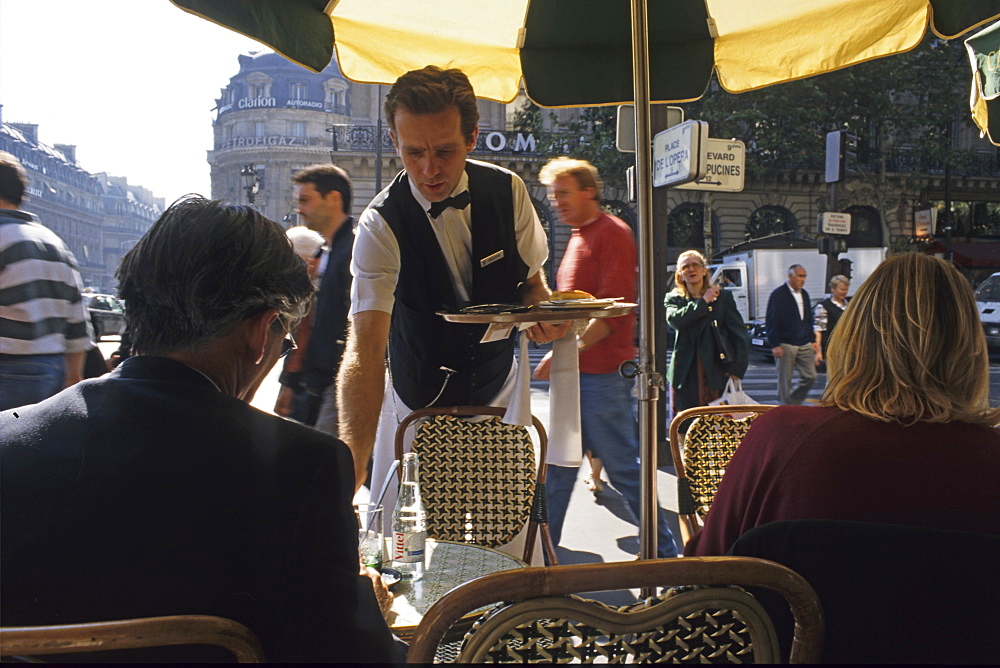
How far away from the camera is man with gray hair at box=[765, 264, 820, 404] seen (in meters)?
7.85

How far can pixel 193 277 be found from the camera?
1.15 m

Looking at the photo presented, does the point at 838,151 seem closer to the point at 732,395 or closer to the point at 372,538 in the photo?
the point at 732,395

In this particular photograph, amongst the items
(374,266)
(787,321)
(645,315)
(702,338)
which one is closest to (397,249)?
(374,266)

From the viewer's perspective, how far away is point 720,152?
6.22m

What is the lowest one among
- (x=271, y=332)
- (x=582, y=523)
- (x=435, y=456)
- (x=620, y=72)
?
(x=582, y=523)

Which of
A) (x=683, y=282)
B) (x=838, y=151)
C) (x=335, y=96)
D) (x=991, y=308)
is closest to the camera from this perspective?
(x=683, y=282)

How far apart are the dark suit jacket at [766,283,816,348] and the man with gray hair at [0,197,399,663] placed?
7.40 meters

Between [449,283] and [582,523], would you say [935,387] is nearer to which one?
[449,283]

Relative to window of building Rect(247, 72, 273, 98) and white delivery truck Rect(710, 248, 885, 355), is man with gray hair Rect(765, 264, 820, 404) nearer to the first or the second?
white delivery truck Rect(710, 248, 885, 355)

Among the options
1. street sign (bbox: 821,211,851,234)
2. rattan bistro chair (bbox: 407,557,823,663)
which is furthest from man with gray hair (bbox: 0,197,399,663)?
street sign (bbox: 821,211,851,234)

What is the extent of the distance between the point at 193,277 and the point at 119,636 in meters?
0.51

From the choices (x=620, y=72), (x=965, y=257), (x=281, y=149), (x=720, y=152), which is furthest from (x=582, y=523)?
(x=281, y=149)

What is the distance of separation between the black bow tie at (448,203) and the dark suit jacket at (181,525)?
1.82m

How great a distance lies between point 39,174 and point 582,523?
3.54 metres
